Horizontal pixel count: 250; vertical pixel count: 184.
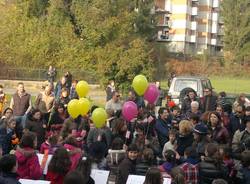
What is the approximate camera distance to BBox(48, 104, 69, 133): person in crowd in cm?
1118

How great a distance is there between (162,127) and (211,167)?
322 centimetres

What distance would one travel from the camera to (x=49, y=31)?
1609 inches

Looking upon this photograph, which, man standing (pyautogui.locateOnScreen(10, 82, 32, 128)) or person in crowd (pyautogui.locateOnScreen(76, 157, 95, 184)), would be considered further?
man standing (pyautogui.locateOnScreen(10, 82, 32, 128))

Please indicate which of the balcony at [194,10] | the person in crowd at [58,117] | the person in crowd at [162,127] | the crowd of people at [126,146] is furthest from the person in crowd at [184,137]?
the balcony at [194,10]

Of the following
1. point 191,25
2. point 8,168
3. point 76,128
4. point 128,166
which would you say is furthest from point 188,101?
point 191,25

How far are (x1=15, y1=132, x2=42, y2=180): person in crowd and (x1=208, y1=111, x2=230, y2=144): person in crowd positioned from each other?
388 cm

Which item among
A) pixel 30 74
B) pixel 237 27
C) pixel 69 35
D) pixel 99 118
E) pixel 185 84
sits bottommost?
pixel 99 118

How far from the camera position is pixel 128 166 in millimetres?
7250

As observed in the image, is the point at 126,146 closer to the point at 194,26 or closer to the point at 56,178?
the point at 56,178

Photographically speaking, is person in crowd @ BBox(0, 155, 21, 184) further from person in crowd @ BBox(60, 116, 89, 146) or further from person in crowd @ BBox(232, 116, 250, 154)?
person in crowd @ BBox(232, 116, 250, 154)

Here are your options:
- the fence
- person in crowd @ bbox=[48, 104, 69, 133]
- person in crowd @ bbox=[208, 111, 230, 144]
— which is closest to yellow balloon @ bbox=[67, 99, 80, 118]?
person in crowd @ bbox=[48, 104, 69, 133]

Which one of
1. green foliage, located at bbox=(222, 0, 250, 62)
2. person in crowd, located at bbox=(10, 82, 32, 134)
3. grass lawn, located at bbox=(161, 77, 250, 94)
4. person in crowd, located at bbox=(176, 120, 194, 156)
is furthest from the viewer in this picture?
green foliage, located at bbox=(222, 0, 250, 62)

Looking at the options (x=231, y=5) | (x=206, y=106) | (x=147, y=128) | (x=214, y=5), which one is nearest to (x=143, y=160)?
(x=147, y=128)

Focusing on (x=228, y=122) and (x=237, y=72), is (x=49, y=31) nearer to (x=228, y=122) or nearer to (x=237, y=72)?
(x=228, y=122)
